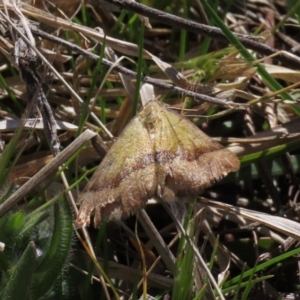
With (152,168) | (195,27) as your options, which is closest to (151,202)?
(152,168)

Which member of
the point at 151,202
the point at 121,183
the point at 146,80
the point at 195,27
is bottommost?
the point at 151,202

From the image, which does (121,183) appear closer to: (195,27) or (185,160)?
(185,160)

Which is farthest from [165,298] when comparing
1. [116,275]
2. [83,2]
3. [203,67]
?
[83,2]

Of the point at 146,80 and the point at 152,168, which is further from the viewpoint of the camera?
the point at 146,80

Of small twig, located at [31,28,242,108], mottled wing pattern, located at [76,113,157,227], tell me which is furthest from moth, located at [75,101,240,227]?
small twig, located at [31,28,242,108]

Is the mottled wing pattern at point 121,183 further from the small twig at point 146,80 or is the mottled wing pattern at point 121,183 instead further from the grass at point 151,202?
the small twig at point 146,80

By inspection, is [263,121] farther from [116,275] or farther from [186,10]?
[116,275]
